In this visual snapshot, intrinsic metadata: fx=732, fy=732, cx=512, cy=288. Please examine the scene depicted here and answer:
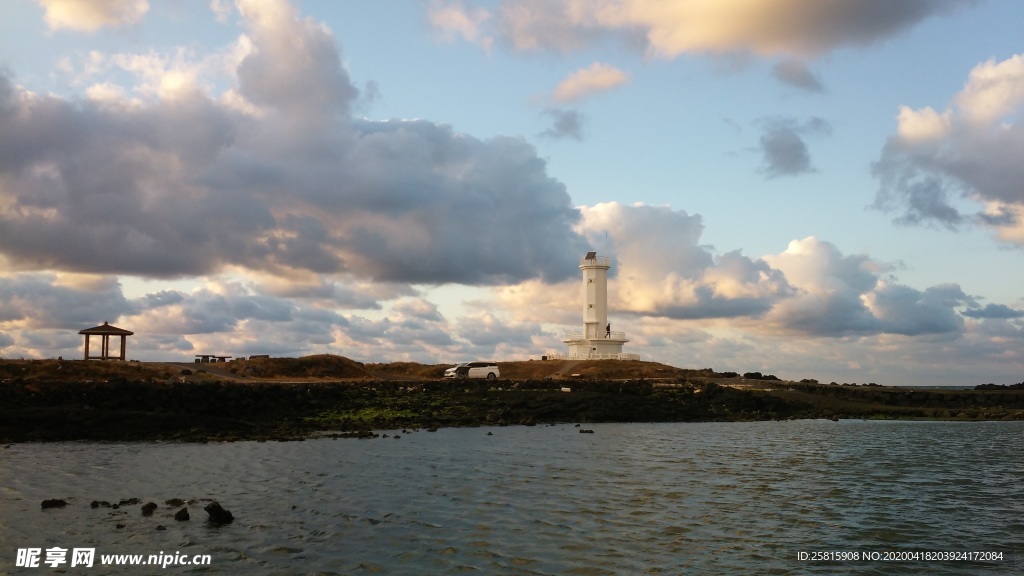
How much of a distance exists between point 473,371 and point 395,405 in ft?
83.0

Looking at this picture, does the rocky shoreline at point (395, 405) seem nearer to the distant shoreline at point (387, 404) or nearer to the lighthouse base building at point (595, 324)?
the distant shoreline at point (387, 404)

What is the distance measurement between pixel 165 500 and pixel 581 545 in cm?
1231

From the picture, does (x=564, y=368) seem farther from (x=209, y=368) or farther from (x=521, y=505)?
(x=521, y=505)

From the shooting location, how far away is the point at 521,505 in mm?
21328

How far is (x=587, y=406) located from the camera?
54.2 m

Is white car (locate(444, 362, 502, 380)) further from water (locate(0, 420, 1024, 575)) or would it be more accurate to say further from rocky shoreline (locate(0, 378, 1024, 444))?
water (locate(0, 420, 1024, 575))

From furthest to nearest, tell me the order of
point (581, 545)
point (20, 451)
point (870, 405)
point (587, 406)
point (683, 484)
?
1. point (870, 405)
2. point (587, 406)
3. point (20, 451)
4. point (683, 484)
5. point (581, 545)

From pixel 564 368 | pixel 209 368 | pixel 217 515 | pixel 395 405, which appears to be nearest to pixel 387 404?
pixel 395 405

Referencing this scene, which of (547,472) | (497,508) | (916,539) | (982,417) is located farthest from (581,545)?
(982,417)

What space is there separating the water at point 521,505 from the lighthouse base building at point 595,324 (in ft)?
168

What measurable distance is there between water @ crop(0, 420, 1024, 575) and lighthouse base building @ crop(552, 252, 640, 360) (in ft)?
168

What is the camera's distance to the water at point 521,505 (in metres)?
15.8

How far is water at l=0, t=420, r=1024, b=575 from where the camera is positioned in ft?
51.7

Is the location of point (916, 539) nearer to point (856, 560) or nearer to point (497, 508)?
point (856, 560)
